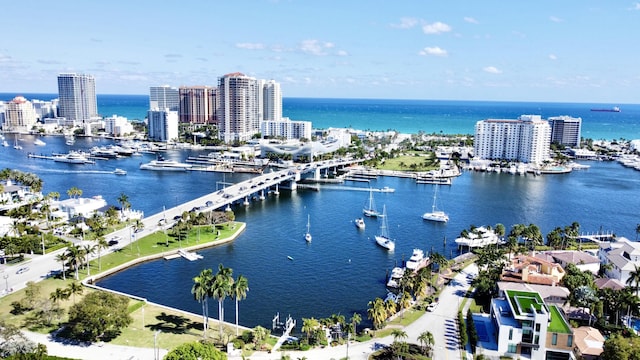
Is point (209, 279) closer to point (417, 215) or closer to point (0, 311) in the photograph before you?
point (0, 311)

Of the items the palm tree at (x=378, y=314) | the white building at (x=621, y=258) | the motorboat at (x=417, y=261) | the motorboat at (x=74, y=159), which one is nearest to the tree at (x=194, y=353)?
the palm tree at (x=378, y=314)

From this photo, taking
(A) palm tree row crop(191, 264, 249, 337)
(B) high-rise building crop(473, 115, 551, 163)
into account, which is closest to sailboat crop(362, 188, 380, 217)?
(A) palm tree row crop(191, 264, 249, 337)

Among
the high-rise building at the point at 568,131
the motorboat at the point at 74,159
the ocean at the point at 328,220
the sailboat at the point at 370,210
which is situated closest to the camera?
the ocean at the point at 328,220

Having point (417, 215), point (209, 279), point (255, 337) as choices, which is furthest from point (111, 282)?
point (417, 215)

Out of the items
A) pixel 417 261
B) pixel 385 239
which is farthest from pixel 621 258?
pixel 385 239

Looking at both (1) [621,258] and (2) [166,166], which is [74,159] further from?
(1) [621,258]

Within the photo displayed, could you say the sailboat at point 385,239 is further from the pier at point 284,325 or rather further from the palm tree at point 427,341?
the palm tree at point 427,341

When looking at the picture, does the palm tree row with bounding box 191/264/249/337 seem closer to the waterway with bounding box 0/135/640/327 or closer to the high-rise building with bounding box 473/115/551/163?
the waterway with bounding box 0/135/640/327
